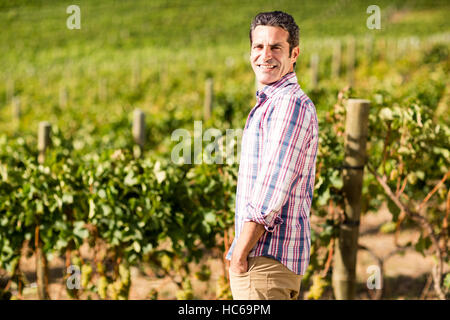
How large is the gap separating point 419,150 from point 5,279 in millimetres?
3052

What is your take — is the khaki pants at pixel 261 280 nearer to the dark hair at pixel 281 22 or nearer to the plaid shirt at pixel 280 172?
the plaid shirt at pixel 280 172

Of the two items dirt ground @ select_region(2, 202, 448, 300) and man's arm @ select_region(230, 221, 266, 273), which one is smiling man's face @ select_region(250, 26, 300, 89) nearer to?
man's arm @ select_region(230, 221, 266, 273)

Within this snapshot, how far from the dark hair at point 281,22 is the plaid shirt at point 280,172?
13 cm

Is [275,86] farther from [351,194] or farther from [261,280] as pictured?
[351,194]

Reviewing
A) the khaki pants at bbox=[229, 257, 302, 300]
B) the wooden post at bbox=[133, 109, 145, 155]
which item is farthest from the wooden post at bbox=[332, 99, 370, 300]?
the wooden post at bbox=[133, 109, 145, 155]

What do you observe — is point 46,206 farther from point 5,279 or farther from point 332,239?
point 332,239

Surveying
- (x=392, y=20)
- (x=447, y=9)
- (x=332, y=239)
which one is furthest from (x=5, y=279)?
(x=447, y=9)

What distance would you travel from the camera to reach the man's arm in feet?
6.04

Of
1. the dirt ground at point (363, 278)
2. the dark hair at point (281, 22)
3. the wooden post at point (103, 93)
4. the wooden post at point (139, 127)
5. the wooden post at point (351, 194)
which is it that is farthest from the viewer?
the wooden post at point (103, 93)

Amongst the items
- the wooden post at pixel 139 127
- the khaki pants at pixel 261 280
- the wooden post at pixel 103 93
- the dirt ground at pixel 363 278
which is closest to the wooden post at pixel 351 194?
the dirt ground at pixel 363 278

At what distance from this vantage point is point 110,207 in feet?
10.8

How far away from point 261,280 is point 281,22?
0.93 meters

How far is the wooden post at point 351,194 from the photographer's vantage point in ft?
9.86

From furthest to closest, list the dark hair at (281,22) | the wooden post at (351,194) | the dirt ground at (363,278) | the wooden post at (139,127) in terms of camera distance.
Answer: the wooden post at (139,127), the dirt ground at (363,278), the wooden post at (351,194), the dark hair at (281,22)
